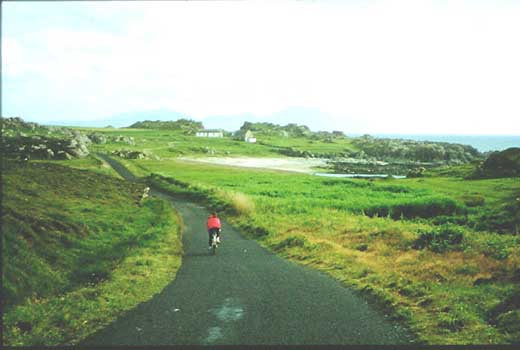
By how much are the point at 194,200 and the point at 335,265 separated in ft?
109

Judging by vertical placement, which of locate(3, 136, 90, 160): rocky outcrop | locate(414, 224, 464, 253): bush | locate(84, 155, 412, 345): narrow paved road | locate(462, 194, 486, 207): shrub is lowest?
locate(84, 155, 412, 345): narrow paved road

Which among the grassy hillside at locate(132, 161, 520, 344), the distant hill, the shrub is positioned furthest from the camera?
the shrub

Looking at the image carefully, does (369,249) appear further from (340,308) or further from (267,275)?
(340,308)

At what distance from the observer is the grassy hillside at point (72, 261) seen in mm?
12800

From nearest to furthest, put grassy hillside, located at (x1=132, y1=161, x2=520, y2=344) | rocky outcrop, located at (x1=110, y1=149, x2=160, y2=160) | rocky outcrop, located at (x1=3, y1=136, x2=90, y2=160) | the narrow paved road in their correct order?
the narrow paved road, grassy hillside, located at (x1=132, y1=161, x2=520, y2=344), rocky outcrop, located at (x1=3, y1=136, x2=90, y2=160), rocky outcrop, located at (x1=110, y1=149, x2=160, y2=160)

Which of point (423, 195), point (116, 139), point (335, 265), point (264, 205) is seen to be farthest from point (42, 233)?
point (116, 139)

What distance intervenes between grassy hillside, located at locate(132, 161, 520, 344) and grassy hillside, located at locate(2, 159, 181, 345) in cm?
774

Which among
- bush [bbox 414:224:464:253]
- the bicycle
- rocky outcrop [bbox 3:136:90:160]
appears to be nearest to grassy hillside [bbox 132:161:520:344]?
bush [bbox 414:224:464:253]

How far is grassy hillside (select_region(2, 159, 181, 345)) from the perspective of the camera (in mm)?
12800

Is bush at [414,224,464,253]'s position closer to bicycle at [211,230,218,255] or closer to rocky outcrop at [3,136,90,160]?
bicycle at [211,230,218,255]

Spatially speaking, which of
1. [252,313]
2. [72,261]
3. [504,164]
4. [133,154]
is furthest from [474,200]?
[133,154]

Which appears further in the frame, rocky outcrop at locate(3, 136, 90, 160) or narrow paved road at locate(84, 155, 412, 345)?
rocky outcrop at locate(3, 136, 90, 160)

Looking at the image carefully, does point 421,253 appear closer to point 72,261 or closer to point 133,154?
point 72,261

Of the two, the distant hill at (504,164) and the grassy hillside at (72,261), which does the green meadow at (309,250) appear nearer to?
the grassy hillside at (72,261)
